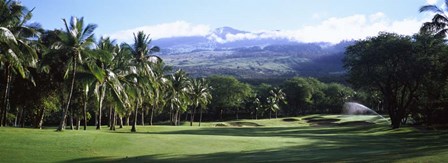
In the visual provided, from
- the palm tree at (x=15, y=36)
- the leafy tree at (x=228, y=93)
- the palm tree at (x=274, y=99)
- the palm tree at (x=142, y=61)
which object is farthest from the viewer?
the leafy tree at (x=228, y=93)

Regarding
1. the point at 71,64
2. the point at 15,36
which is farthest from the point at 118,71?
the point at 15,36

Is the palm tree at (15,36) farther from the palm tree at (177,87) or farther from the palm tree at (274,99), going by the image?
the palm tree at (274,99)

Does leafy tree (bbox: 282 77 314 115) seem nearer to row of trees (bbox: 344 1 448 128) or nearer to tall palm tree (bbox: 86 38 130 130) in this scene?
row of trees (bbox: 344 1 448 128)

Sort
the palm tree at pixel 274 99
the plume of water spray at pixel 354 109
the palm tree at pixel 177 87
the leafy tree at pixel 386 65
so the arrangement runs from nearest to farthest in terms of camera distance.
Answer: the leafy tree at pixel 386 65 < the palm tree at pixel 177 87 < the plume of water spray at pixel 354 109 < the palm tree at pixel 274 99

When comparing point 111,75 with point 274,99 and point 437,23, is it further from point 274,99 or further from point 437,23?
point 274,99

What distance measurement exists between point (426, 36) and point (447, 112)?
1088 cm

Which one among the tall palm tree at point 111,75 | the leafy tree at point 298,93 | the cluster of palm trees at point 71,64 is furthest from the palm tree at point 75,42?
the leafy tree at point 298,93

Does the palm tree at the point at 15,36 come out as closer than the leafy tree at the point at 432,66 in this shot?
Yes

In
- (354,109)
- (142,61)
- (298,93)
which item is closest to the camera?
(142,61)

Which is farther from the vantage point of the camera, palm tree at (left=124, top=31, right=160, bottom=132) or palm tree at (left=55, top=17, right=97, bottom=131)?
palm tree at (left=124, top=31, right=160, bottom=132)

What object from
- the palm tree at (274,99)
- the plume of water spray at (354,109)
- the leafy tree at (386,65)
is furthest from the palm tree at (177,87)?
the plume of water spray at (354,109)

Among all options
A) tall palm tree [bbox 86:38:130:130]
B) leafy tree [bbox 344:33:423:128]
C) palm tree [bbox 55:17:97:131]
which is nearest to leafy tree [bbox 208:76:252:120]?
leafy tree [bbox 344:33:423:128]

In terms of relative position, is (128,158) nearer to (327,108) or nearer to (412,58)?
(412,58)

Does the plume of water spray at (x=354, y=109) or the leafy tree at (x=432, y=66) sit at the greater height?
the leafy tree at (x=432, y=66)
